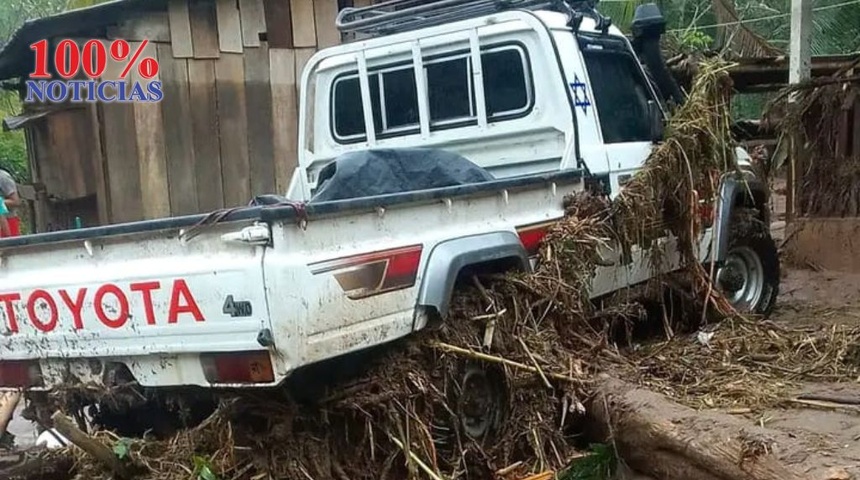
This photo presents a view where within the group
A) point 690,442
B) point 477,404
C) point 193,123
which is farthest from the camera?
point 193,123

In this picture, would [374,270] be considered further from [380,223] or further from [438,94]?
[438,94]

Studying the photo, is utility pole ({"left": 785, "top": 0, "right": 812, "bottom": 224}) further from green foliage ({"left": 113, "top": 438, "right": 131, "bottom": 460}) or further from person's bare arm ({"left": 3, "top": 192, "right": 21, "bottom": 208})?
person's bare arm ({"left": 3, "top": 192, "right": 21, "bottom": 208})

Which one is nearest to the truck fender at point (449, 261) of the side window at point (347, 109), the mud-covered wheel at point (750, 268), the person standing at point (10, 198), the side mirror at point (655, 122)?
the side mirror at point (655, 122)

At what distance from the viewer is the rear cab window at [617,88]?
543cm

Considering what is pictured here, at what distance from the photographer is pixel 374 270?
3584 millimetres

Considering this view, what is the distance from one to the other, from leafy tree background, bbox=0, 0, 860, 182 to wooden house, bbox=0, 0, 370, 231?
7358 mm

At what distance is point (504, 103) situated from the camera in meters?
5.37

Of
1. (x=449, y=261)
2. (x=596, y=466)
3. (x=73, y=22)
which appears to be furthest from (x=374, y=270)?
→ (x=73, y=22)

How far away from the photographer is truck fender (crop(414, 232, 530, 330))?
12.5 ft

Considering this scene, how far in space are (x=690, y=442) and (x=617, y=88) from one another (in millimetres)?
2572

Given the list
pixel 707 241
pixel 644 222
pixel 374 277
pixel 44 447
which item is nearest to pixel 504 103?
pixel 644 222

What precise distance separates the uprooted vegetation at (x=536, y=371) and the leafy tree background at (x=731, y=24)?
9.51 m

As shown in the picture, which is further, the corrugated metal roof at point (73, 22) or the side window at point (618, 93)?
the corrugated metal roof at point (73, 22)

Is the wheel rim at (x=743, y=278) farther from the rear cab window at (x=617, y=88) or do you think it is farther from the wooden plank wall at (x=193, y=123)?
the wooden plank wall at (x=193, y=123)
